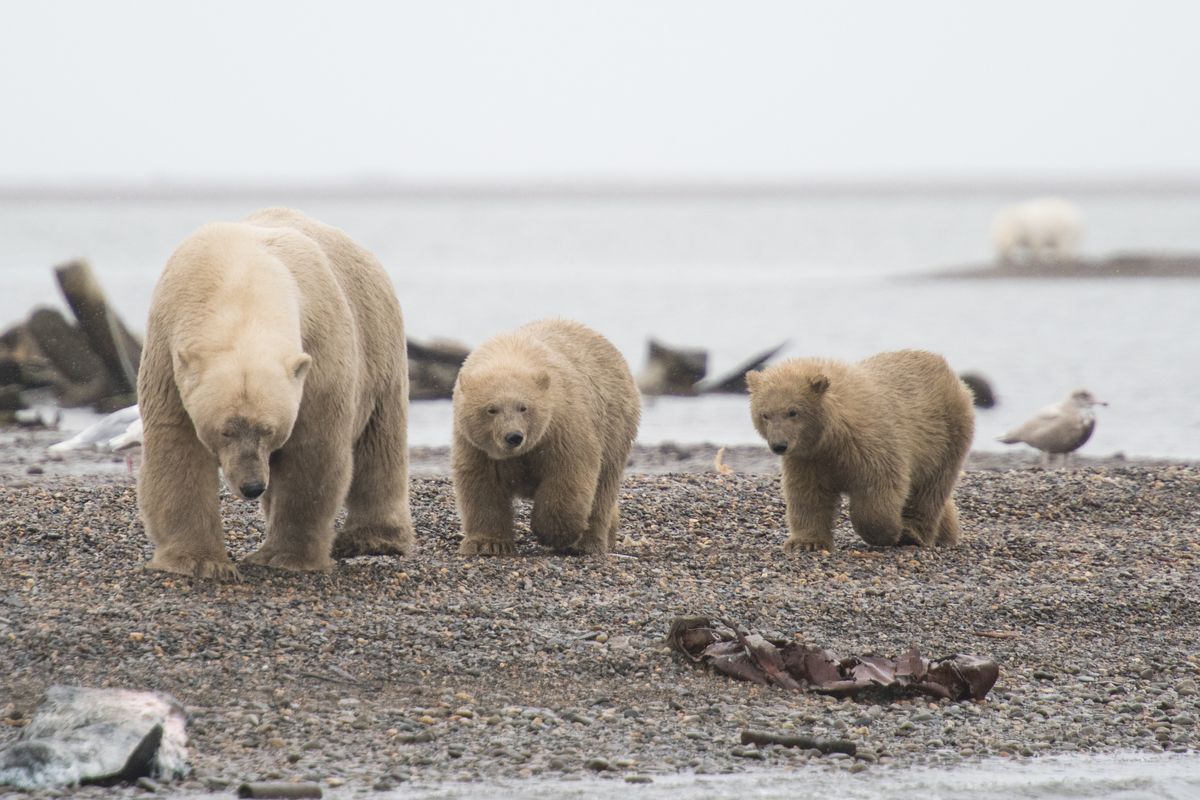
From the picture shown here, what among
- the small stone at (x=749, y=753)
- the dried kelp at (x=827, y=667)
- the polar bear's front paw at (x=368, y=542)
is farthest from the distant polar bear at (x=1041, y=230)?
the small stone at (x=749, y=753)

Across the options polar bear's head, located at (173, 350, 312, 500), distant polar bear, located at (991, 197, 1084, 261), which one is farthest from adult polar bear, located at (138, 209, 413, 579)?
distant polar bear, located at (991, 197, 1084, 261)

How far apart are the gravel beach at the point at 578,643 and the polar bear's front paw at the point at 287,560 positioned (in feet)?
0.35

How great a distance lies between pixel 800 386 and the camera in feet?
24.2

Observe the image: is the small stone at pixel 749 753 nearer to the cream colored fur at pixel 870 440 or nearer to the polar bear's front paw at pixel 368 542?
the cream colored fur at pixel 870 440

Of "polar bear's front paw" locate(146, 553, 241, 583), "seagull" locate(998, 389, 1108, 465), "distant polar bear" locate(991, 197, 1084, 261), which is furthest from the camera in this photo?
"distant polar bear" locate(991, 197, 1084, 261)

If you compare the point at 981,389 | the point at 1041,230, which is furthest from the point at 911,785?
the point at 1041,230

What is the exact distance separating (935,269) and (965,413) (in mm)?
37144

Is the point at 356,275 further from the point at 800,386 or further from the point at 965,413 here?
the point at 965,413

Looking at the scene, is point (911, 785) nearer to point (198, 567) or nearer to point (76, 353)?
point (198, 567)

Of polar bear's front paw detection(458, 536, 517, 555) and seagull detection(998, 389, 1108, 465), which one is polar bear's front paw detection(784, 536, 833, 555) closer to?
polar bear's front paw detection(458, 536, 517, 555)

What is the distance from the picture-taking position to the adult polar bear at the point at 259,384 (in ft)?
18.3

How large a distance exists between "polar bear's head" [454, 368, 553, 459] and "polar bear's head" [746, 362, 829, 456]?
1009mm

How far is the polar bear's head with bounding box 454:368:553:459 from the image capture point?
682 centimetres

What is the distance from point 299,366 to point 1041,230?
37659mm
